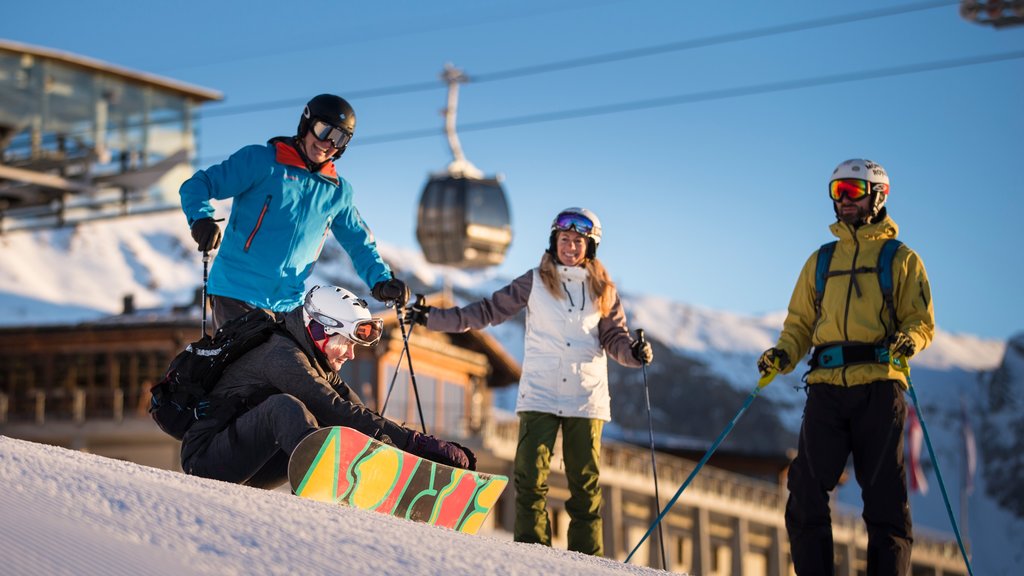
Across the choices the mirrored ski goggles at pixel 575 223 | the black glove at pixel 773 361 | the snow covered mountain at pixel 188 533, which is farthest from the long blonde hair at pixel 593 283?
the snow covered mountain at pixel 188 533

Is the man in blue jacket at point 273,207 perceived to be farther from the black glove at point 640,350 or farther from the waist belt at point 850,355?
the waist belt at point 850,355

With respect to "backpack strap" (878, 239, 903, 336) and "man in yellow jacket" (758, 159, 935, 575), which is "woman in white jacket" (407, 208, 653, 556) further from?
"backpack strap" (878, 239, 903, 336)

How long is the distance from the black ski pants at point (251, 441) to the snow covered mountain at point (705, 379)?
109m

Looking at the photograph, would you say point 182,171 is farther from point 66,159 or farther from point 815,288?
point 815,288

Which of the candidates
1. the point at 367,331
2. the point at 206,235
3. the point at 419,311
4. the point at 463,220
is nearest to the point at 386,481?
the point at 367,331

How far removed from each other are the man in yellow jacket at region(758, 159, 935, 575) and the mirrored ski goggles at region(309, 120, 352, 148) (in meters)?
2.19

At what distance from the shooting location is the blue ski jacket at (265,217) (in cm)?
619

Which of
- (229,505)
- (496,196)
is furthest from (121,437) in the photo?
(229,505)

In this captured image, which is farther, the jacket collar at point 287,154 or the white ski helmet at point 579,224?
the white ski helmet at point 579,224

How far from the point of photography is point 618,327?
732 cm

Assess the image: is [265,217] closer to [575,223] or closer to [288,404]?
[288,404]

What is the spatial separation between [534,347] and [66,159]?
37.3 meters

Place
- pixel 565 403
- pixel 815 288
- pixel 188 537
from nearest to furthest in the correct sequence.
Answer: pixel 188 537
pixel 815 288
pixel 565 403

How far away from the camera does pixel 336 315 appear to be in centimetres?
561
